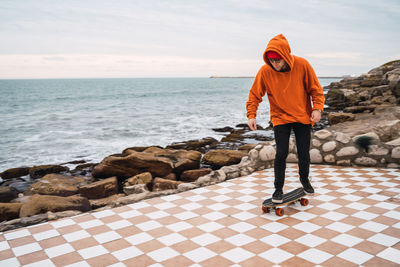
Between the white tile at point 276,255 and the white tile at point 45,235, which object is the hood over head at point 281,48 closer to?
the white tile at point 276,255

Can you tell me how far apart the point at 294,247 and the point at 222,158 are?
8.44 metres

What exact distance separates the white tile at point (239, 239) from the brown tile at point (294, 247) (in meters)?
0.38

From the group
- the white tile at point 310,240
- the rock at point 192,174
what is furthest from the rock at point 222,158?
Answer: the white tile at point 310,240

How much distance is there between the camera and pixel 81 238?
3883mm

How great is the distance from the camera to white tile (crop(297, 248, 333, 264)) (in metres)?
Answer: 3.27

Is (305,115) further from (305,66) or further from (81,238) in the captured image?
(81,238)

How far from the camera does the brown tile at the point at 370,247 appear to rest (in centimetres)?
339

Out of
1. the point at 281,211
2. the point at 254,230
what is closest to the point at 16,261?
the point at 254,230

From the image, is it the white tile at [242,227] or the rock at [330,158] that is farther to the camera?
the rock at [330,158]

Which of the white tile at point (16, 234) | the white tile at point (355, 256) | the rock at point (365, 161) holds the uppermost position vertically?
the rock at point (365, 161)

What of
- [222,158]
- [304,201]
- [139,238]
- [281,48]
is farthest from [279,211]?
[222,158]

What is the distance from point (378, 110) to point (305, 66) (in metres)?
20.1

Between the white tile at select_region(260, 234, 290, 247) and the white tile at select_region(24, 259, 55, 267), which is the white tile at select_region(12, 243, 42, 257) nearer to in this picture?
the white tile at select_region(24, 259, 55, 267)

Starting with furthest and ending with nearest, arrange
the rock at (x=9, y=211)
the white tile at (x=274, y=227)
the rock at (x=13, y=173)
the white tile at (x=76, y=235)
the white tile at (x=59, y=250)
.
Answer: the rock at (x=13, y=173), the rock at (x=9, y=211), the white tile at (x=274, y=227), the white tile at (x=76, y=235), the white tile at (x=59, y=250)
